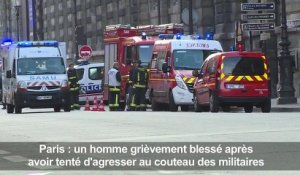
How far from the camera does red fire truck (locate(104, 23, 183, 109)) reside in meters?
31.5

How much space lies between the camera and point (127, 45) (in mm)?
32562

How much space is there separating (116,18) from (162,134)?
175 feet

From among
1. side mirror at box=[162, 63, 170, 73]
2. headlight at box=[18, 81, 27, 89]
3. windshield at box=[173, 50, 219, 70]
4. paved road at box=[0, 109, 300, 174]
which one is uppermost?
windshield at box=[173, 50, 219, 70]

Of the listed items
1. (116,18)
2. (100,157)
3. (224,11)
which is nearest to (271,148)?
(100,157)

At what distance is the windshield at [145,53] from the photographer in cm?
3131

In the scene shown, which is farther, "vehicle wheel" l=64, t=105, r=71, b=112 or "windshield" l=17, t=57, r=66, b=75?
"vehicle wheel" l=64, t=105, r=71, b=112

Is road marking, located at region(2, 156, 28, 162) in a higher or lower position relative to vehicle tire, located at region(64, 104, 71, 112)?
higher

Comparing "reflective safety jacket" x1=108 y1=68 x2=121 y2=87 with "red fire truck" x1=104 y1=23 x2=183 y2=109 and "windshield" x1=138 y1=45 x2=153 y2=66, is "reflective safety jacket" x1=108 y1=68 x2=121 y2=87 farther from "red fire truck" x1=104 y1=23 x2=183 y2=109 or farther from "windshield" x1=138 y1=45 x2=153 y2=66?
"windshield" x1=138 y1=45 x2=153 y2=66

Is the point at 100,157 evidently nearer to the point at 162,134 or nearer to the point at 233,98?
the point at 162,134

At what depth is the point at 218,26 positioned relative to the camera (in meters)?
48.1

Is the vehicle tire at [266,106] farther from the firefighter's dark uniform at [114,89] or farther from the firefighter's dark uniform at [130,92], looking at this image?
the firefighter's dark uniform at [114,89]

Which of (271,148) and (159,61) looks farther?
(159,61)

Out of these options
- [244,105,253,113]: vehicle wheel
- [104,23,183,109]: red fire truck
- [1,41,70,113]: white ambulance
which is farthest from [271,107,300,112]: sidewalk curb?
[1,41,70,113]: white ambulance

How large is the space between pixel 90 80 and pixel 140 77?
10250mm
